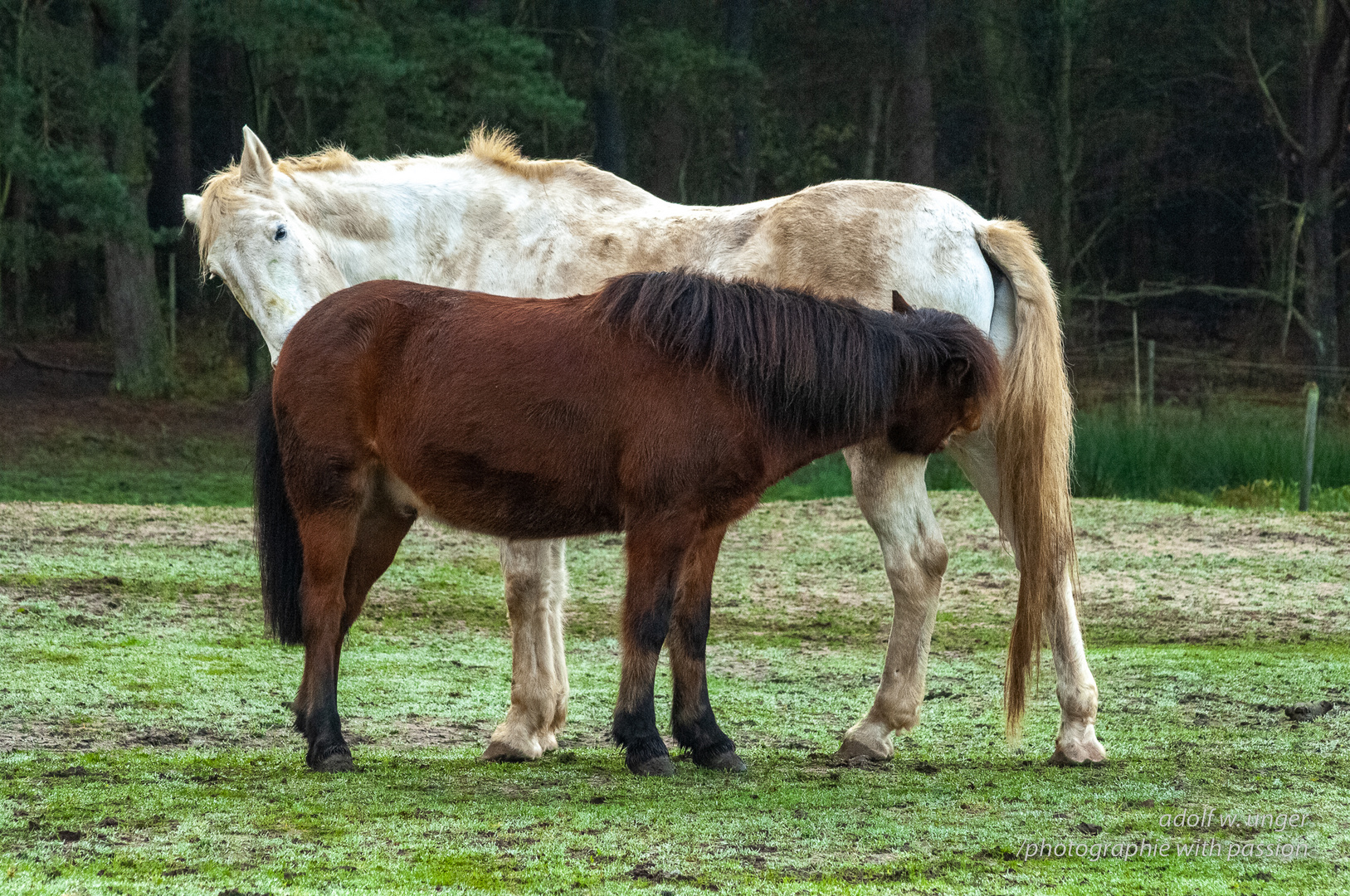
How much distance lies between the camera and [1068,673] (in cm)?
484

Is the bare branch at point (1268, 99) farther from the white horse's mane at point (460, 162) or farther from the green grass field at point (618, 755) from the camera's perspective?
the white horse's mane at point (460, 162)

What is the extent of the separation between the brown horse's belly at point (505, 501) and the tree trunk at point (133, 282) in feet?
48.2

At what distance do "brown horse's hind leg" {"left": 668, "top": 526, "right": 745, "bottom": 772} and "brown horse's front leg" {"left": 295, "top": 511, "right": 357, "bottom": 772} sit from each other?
3.39 feet

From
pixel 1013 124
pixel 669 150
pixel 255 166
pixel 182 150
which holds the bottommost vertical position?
pixel 255 166

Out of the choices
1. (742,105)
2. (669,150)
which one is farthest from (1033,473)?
(669,150)

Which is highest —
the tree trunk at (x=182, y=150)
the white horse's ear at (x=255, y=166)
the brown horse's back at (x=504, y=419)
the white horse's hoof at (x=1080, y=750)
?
the tree trunk at (x=182, y=150)

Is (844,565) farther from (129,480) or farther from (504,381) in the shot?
(129,480)

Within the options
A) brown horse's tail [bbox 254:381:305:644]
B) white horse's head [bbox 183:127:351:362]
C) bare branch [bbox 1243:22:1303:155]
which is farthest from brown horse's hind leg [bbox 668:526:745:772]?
bare branch [bbox 1243:22:1303:155]

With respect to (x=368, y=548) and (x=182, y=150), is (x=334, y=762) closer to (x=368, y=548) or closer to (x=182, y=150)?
(x=368, y=548)

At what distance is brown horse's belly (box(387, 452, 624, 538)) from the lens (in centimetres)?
438

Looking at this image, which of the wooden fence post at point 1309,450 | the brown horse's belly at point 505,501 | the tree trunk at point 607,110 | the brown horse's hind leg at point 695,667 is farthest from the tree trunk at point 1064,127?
the brown horse's belly at point 505,501

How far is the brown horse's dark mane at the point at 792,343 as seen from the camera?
4.34 m

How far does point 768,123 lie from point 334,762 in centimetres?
2268

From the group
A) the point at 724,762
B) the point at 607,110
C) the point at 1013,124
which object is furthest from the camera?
the point at 1013,124
